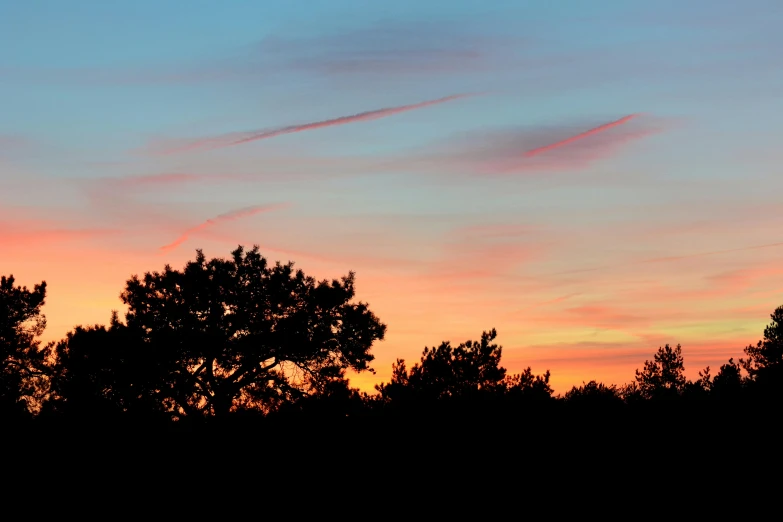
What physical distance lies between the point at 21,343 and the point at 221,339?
18.3 metres

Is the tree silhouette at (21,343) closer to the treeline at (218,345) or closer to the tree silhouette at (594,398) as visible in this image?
the treeline at (218,345)

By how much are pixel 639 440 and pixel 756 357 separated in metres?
84.1

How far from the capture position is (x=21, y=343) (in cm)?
6147

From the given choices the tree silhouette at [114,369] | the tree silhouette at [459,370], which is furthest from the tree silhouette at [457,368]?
the tree silhouette at [114,369]

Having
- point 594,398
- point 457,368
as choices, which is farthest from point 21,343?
point 594,398

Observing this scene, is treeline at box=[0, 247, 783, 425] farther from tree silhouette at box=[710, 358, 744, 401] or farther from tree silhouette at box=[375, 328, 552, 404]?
tree silhouette at box=[710, 358, 744, 401]

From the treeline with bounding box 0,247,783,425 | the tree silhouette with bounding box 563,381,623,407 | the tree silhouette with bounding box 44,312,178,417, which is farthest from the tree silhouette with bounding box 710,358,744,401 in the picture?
the tree silhouette with bounding box 44,312,178,417

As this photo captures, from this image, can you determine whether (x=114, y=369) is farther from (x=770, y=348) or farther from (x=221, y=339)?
(x=770, y=348)

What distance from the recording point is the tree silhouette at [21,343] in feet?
196

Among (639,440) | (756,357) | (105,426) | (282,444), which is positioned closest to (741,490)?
(639,440)

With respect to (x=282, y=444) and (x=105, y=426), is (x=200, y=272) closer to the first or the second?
(x=105, y=426)

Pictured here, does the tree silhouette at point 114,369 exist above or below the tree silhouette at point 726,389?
above

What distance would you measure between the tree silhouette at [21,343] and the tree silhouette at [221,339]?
4.52 metres

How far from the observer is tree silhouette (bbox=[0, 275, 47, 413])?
59.6 metres
